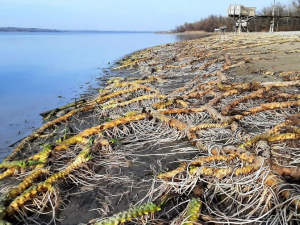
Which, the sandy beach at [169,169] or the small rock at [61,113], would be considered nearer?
the sandy beach at [169,169]

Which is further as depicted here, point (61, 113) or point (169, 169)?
point (61, 113)

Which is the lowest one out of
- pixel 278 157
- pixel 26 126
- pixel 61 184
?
pixel 26 126

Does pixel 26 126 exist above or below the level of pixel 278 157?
below

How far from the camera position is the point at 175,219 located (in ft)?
6.22

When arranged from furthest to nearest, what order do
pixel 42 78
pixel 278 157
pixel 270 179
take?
1. pixel 42 78
2. pixel 278 157
3. pixel 270 179

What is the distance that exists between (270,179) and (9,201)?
210 centimetres

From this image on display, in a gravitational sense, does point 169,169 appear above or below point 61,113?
above

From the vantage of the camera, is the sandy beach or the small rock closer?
the sandy beach

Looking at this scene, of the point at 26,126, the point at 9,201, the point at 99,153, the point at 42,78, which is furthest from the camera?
the point at 42,78

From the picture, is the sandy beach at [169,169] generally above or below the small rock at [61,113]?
above

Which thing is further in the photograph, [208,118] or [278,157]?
[208,118]

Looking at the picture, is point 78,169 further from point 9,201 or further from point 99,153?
point 9,201

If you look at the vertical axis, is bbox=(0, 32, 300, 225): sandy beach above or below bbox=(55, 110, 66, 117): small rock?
above

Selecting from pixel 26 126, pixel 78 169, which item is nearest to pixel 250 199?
pixel 78 169
